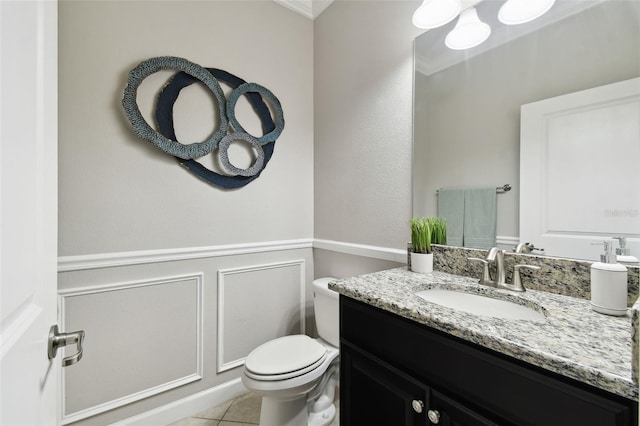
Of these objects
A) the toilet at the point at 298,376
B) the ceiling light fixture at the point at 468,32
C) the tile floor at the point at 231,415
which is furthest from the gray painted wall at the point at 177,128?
the ceiling light fixture at the point at 468,32

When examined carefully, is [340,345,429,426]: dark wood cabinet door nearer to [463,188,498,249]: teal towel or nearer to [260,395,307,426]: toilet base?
[260,395,307,426]: toilet base

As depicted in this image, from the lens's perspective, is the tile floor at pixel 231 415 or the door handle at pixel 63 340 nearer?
the door handle at pixel 63 340

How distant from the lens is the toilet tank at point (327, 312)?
161 cm

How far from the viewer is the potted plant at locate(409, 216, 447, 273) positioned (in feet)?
4.25

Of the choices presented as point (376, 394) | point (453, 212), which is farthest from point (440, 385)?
point (453, 212)

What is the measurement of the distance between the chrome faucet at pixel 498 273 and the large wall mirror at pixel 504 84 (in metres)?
0.09

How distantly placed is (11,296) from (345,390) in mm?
1018

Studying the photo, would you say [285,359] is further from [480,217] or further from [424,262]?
[480,217]

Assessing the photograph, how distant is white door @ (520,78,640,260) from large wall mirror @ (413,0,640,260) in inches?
0.5

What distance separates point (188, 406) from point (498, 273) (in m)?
1.71

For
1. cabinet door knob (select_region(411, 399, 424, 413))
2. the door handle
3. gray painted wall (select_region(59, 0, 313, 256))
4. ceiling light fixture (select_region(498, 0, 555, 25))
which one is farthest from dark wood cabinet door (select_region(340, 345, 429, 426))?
ceiling light fixture (select_region(498, 0, 555, 25))

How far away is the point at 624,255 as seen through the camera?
34.1 inches

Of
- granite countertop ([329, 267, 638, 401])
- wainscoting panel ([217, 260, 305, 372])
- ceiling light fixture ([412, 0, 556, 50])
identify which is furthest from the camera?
wainscoting panel ([217, 260, 305, 372])

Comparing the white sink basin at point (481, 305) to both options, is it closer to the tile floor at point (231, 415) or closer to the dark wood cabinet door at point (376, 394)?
the dark wood cabinet door at point (376, 394)
